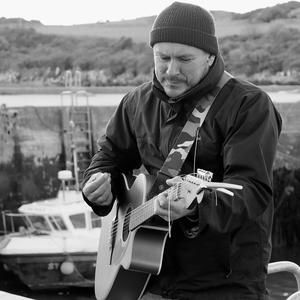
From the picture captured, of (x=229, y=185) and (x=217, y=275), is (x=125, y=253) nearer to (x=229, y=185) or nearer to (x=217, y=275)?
(x=217, y=275)

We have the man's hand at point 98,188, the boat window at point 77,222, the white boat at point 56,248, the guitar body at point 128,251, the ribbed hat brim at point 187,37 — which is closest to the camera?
the ribbed hat brim at point 187,37

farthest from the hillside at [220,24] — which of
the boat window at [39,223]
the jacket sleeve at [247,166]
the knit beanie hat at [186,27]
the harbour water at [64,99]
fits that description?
the jacket sleeve at [247,166]

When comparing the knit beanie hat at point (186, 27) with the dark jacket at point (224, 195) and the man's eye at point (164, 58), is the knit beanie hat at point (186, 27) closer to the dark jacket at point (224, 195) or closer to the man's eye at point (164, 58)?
the man's eye at point (164, 58)

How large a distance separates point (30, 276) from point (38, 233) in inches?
42.7

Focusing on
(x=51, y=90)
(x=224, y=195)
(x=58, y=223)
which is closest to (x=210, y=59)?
(x=224, y=195)

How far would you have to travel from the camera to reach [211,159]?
120 inches

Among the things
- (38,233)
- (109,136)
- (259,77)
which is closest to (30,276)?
(38,233)

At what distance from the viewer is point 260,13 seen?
40.8 metres

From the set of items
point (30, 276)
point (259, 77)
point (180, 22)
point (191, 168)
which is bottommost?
point (30, 276)

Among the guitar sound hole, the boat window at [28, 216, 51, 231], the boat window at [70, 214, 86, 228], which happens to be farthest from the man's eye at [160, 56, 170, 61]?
the boat window at [28, 216, 51, 231]

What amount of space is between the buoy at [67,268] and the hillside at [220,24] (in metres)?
20.6

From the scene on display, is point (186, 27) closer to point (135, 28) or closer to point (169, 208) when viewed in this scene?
point (169, 208)

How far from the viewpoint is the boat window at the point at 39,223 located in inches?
720

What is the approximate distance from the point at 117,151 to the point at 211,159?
26.5 inches
